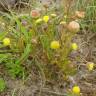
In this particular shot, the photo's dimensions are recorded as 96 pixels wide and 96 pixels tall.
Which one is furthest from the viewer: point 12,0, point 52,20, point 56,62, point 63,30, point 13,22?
point 12,0

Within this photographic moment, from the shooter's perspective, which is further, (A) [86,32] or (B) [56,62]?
(A) [86,32]

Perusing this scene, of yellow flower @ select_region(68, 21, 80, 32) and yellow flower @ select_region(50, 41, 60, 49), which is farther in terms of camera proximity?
yellow flower @ select_region(50, 41, 60, 49)

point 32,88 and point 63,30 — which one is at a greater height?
point 63,30

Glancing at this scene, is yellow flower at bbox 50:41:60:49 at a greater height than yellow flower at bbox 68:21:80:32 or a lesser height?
lesser

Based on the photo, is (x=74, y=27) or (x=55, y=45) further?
(x=55, y=45)

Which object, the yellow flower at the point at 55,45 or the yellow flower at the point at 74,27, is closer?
the yellow flower at the point at 74,27

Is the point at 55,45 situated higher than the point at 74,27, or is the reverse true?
the point at 74,27

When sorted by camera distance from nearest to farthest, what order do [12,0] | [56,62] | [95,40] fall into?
[56,62] < [95,40] < [12,0]

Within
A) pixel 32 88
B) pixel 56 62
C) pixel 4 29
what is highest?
pixel 4 29

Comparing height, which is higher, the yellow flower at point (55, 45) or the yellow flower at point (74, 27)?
the yellow flower at point (74, 27)

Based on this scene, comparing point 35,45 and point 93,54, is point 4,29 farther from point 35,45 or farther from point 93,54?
point 93,54

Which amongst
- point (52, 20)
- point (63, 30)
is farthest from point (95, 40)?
point (63, 30)
